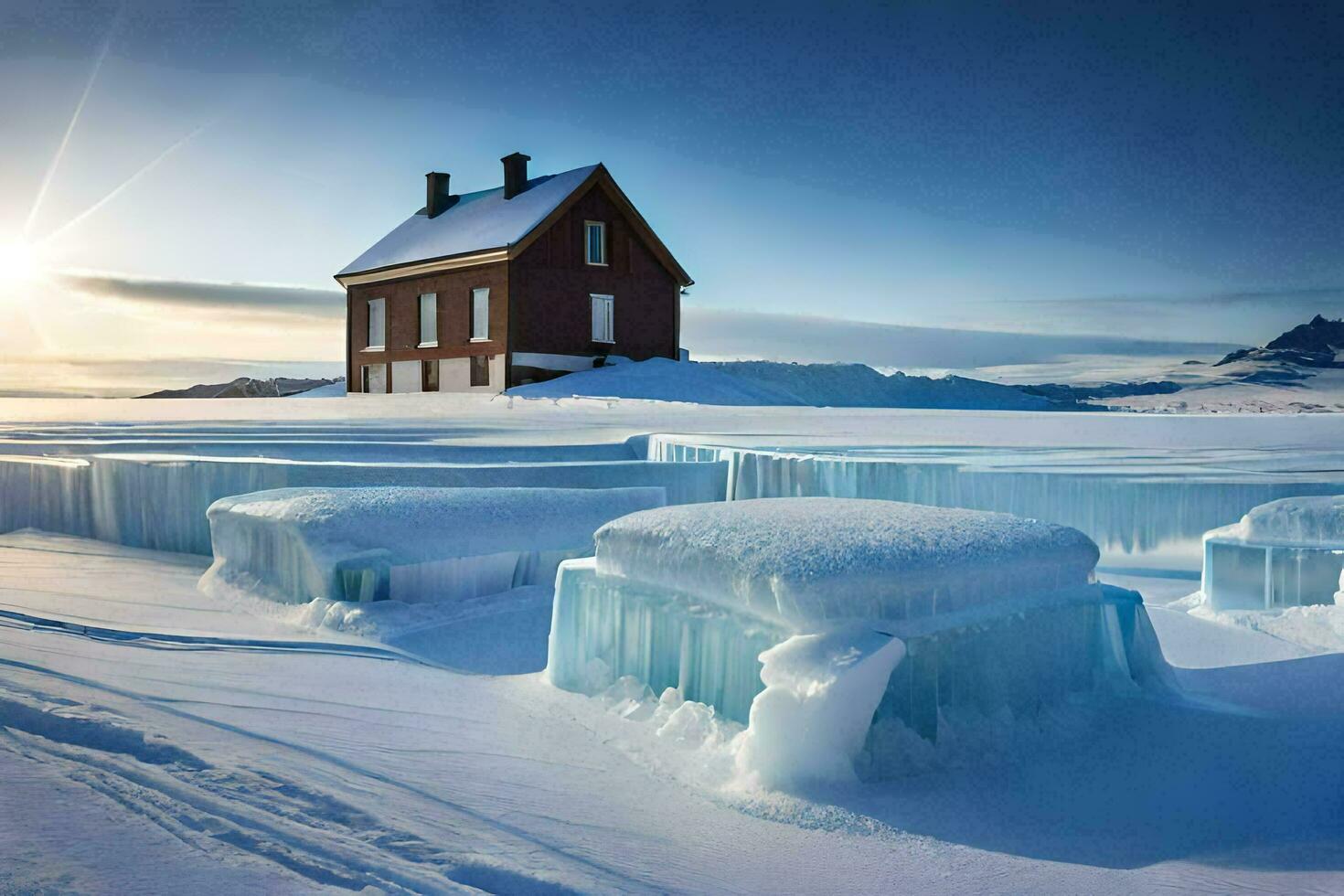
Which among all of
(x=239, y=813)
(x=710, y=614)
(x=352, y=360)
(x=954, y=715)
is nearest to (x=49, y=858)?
(x=239, y=813)

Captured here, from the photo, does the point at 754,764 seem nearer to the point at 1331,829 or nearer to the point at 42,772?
the point at 1331,829

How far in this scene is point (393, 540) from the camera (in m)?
4.97

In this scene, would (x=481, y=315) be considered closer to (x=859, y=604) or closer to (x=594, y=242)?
(x=594, y=242)

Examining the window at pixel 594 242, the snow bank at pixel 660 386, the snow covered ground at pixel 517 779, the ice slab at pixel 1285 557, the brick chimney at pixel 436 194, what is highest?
the brick chimney at pixel 436 194

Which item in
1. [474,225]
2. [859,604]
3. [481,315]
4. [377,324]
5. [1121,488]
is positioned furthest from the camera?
[377,324]

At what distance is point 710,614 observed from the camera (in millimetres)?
3283

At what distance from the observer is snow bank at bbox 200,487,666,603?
4930 mm

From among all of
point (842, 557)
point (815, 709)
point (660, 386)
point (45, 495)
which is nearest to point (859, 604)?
point (842, 557)

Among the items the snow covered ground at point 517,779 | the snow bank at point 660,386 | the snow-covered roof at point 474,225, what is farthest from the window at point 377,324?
the snow covered ground at point 517,779

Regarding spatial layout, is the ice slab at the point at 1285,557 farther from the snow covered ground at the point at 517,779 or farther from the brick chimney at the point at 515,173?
the brick chimney at the point at 515,173

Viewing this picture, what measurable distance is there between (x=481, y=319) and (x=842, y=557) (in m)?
17.3

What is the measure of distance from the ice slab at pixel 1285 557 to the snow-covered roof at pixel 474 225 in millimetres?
15101

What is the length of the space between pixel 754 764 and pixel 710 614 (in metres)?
0.55

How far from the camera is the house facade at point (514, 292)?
1911 cm
